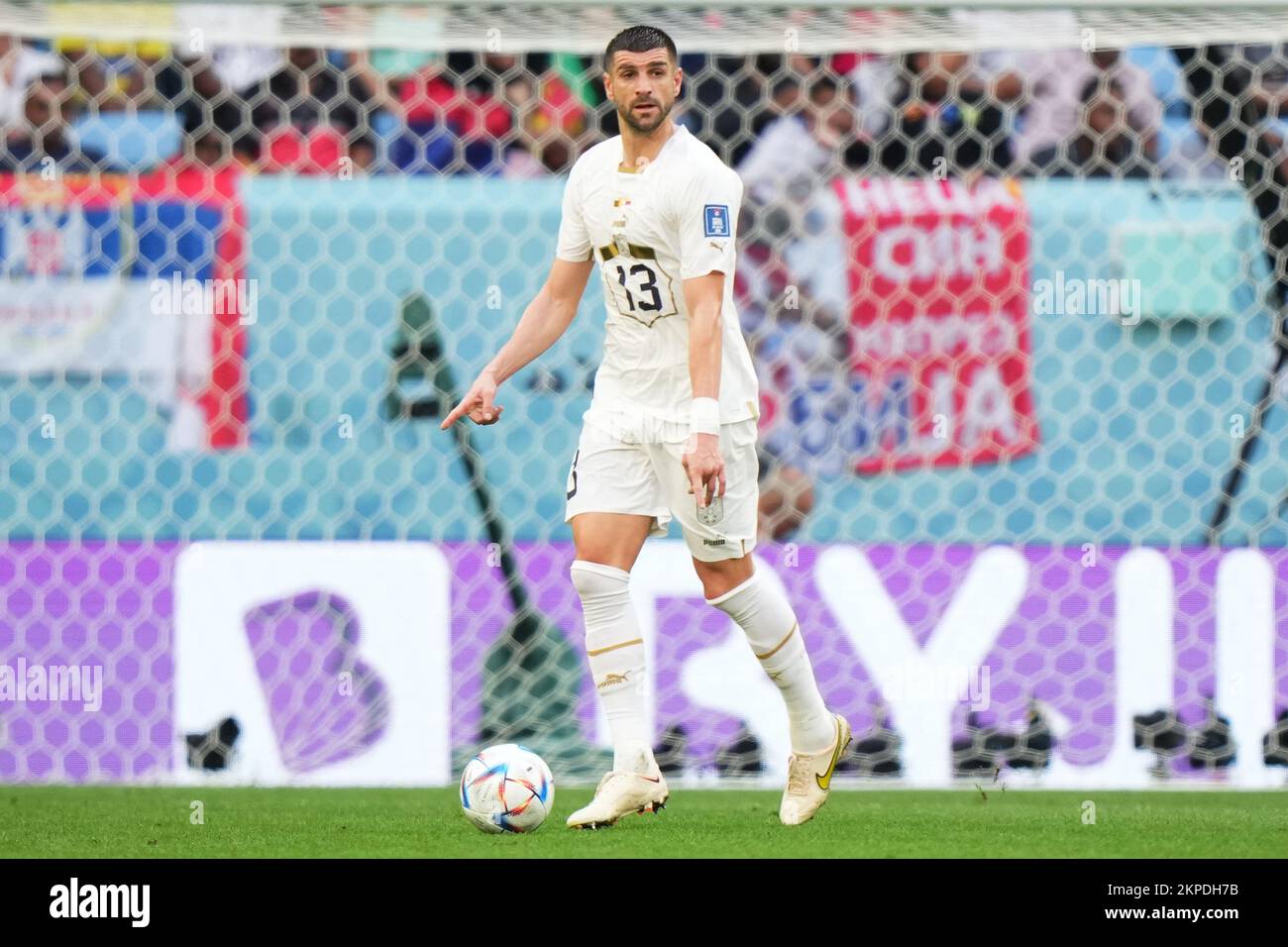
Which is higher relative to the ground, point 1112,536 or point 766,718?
point 1112,536

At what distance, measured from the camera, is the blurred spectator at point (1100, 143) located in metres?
4.87

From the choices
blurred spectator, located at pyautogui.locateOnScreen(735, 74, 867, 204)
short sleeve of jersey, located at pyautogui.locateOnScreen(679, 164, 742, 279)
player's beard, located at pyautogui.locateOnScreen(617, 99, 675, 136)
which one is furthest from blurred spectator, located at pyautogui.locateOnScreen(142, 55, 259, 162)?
short sleeve of jersey, located at pyautogui.locateOnScreen(679, 164, 742, 279)

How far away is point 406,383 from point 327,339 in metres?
0.21

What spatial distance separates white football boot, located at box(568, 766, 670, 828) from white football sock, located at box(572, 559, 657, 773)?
0.08ft

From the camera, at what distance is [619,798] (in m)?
3.55

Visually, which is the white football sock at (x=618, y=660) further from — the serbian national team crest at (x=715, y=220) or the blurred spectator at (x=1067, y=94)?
the blurred spectator at (x=1067, y=94)

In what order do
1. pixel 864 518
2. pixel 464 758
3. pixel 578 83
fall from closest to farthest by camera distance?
1. pixel 464 758
2. pixel 864 518
3. pixel 578 83

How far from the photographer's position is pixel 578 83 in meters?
5.05

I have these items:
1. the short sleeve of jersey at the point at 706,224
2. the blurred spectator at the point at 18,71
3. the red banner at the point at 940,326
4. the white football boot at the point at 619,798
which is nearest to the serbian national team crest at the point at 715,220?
the short sleeve of jersey at the point at 706,224

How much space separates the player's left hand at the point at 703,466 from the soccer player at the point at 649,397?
0.19 ft

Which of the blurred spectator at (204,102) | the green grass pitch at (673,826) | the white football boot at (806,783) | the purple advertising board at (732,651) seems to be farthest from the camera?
the blurred spectator at (204,102)

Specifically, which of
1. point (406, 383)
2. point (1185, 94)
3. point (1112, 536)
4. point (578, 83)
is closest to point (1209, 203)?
point (1185, 94)

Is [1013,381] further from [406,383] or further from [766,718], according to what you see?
[406,383]

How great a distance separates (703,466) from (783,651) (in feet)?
1.59
